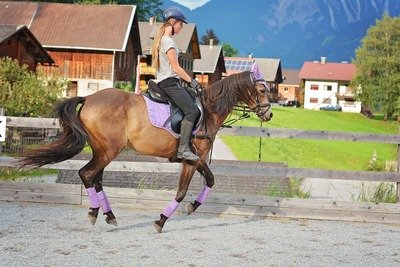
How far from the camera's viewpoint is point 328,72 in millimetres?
128750

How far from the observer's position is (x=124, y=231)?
361 inches

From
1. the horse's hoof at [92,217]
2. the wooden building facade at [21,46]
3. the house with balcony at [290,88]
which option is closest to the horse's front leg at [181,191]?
the horse's hoof at [92,217]

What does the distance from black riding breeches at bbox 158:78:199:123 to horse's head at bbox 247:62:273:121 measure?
40.2 inches

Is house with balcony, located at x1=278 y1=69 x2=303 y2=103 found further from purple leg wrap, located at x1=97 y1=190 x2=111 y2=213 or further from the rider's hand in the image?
purple leg wrap, located at x1=97 y1=190 x2=111 y2=213

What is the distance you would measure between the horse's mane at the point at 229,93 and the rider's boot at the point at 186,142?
666mm

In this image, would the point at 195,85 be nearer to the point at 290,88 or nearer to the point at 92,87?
the point at 92,87

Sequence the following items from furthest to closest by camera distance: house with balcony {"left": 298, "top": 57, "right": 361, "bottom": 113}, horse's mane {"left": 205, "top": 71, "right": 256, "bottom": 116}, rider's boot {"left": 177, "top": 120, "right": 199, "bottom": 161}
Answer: house with balcony {"left": 298, "top": 57, "right": 361, "bottom": 113} < horse's mane {"left": 205, "top": 71, "right": 256, "bottom": 116} < rider's boot {"left": 177, "top": 120, "right": 199, "bottom": 161}

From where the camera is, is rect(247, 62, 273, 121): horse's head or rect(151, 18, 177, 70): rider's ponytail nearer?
rect(151, 18, 177, 70): rider's ponytail

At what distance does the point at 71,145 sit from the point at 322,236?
11.7ft

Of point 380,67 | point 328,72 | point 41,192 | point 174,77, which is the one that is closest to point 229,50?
point 328,72

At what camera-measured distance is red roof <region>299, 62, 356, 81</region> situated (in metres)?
128

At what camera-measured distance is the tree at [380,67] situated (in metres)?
88.0

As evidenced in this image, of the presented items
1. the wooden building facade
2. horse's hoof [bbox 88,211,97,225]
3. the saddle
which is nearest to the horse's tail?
horse's hoof [bbox 88,211,97,225]

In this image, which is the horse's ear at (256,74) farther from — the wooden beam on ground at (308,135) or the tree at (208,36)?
the tree at (208,36)
